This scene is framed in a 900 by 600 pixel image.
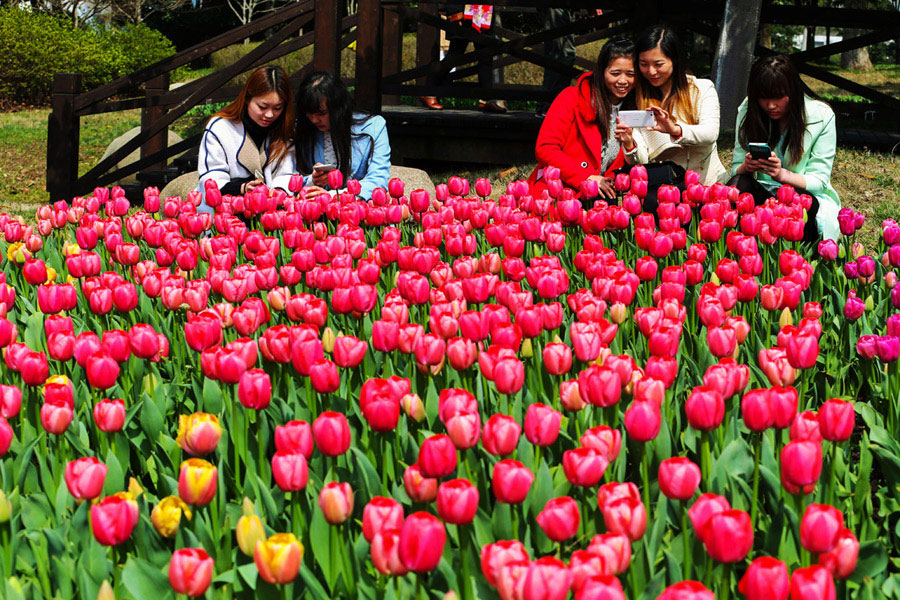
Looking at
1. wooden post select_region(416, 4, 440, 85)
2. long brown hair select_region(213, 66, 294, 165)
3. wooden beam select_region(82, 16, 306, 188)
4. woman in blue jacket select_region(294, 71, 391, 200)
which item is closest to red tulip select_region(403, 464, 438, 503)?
woman in blue jacket select_region(294, 71, 391, 200)

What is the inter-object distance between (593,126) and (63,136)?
533cm

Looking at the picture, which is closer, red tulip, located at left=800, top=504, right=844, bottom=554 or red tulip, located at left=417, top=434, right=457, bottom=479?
red tulip, located at left=800, top=504, right=844, bottom=554

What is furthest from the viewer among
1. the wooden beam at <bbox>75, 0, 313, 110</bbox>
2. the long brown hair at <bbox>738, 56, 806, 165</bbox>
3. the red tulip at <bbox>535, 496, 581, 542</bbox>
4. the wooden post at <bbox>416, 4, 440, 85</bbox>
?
the wooden post at <bbox>416, 4, 440, 85</bbox>

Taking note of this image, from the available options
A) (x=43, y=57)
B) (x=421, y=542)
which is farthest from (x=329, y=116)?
(x=43, y=57)

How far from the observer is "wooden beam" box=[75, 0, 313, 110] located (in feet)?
29.2

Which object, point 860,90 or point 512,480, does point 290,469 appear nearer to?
point 512,480

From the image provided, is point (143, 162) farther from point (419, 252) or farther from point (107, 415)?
point (107, 415)

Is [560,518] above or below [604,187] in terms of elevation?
below

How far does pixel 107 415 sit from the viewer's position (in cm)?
230

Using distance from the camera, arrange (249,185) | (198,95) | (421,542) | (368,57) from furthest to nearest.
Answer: (368,57), (198,95), (249,185), (421,542)

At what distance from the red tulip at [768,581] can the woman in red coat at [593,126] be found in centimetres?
427

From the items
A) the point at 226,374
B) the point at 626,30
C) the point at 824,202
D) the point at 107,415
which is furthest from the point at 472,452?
the point at 626,30

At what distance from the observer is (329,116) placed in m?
6.09

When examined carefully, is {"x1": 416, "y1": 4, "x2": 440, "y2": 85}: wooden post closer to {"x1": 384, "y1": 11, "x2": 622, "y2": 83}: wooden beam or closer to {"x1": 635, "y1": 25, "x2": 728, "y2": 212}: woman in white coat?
{"x1": 384, "y1": 11, "x2": 622, "y2": 83}: wooden beam
